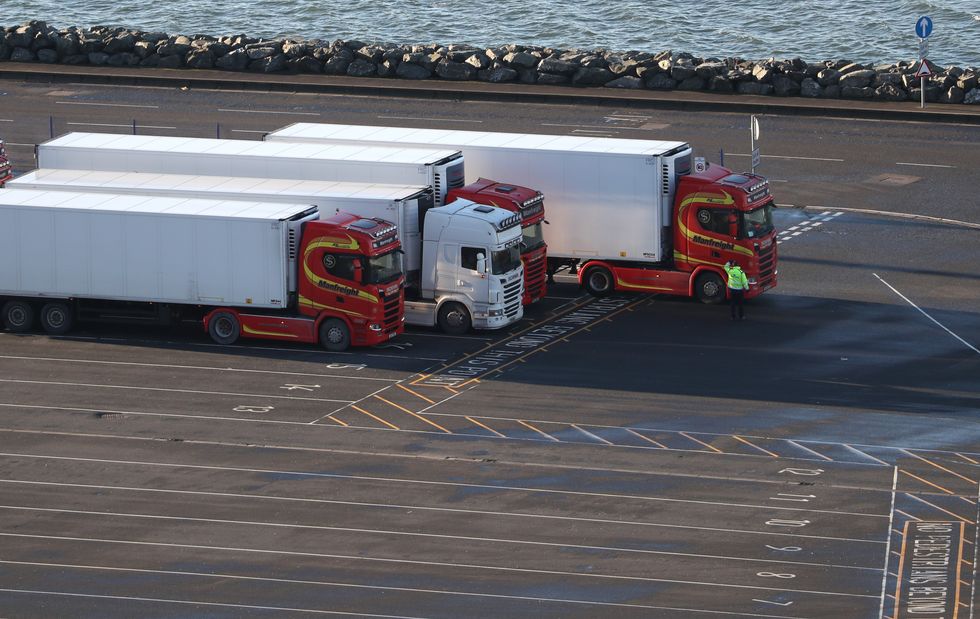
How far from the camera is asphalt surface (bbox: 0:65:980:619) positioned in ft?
97.7

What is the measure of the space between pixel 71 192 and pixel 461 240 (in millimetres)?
10059

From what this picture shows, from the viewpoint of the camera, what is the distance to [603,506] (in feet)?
109

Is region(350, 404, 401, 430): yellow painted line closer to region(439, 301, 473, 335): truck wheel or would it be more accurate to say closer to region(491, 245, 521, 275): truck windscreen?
region(439, 301, 473, 335): truck wheel

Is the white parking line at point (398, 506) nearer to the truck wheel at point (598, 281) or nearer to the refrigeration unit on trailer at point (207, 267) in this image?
the refrigeration unit on trailer at point (207, 267)

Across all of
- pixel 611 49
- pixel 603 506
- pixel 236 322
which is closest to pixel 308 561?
pixel 603 506

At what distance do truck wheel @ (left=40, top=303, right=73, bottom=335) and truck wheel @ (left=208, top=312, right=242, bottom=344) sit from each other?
3644mm

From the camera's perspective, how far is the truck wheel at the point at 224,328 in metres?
43.7

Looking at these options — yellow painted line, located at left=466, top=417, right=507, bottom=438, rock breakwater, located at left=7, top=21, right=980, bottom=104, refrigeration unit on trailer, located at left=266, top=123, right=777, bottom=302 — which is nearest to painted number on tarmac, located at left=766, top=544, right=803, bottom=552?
yellow painted line, located at left=466, top=417, right=507, bottom=438

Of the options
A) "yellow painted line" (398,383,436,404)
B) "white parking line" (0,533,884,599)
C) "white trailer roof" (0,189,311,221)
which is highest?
"white trailer roof" (0,189,311,221)

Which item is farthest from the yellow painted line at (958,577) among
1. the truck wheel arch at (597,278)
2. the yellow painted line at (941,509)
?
the truck wheel arch at (597,278)

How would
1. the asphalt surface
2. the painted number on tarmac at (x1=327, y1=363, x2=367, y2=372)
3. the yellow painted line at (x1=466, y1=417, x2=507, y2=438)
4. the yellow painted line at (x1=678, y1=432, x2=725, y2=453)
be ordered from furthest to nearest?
the painted number on tarmac at (x1=327, y1=363, x2=367, y2=372)
the yellow painted line at (x1=466, y1=417, x2=507, y2=438)
the yellow painted line at (x1=678, y1=432, x2=725, y2=453)
the asphalt surface

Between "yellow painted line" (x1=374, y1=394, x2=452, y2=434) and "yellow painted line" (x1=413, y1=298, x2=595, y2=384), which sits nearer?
"yellow painted line" (x1=374, y1=394, x2=452, y2=434)

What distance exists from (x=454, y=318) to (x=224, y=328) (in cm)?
554

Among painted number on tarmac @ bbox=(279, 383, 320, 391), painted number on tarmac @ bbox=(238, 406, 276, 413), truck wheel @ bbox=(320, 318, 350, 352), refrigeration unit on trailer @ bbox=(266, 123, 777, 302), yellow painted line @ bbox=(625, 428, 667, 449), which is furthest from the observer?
refrigeration unit on trailer @ bbox=(266, 123, 777, 302)
